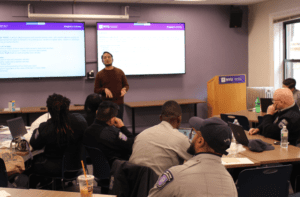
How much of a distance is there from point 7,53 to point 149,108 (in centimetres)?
327

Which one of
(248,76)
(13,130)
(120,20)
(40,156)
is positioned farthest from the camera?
(248,76)

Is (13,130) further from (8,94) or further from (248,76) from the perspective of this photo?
(248,76)

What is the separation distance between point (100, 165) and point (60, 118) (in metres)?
0.63

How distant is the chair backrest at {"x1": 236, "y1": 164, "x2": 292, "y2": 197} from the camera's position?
2299 mm

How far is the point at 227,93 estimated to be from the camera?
7.18 m

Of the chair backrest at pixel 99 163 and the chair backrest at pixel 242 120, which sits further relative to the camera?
the chair backrest at pixel 242 120

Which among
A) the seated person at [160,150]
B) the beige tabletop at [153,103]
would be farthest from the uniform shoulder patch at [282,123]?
the beige tabletop at [153,103]

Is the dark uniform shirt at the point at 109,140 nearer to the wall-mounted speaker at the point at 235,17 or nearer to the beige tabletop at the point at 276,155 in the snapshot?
the beige tabletop at the point at 276,155

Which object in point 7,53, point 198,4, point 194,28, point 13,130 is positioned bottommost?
point 13,130

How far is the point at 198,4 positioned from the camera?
766cm

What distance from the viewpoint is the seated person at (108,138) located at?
2.97 meters

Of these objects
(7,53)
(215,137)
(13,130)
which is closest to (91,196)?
(215,137)

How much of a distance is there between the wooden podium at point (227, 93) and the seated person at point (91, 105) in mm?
3738

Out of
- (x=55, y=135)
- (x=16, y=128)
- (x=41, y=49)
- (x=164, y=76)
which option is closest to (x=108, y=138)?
(x=55, y=135)
